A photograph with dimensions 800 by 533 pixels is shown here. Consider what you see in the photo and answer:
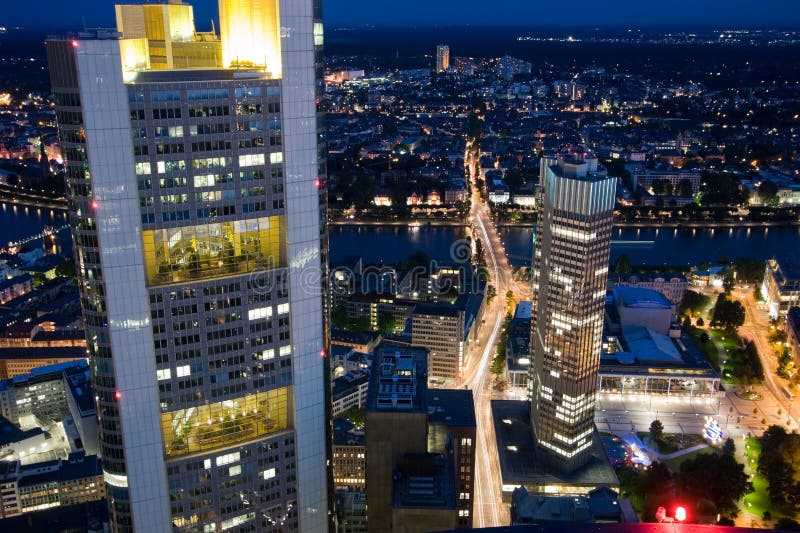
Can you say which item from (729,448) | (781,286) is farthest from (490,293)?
(729,448)

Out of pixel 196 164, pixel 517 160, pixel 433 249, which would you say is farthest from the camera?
pixel 517 160

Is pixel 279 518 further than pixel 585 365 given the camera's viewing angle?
No

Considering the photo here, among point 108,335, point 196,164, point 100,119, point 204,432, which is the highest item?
point 100,119

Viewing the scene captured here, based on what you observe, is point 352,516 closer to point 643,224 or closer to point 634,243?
point 634,243

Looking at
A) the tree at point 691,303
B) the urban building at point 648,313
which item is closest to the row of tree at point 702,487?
the urban building at point 648,313

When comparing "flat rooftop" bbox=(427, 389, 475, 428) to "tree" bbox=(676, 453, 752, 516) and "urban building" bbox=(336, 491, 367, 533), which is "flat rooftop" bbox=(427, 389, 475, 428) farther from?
"tree" bbox=(676, 453, 752, 516)

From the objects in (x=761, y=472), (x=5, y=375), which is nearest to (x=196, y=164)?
(x=761, y=472)

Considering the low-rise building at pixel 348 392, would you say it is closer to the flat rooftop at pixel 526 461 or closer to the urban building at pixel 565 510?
the flat rooftop at pixel 526 461

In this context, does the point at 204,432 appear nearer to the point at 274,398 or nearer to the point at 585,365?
the point at 274,398
